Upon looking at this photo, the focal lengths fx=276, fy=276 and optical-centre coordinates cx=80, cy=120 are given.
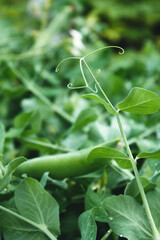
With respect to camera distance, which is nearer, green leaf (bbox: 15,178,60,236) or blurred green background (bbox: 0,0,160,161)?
green leaf (bbox: 15,178,60,236)

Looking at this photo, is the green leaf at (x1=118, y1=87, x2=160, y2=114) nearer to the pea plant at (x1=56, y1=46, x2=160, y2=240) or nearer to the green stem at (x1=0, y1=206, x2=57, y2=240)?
the pea plant at (x1=56, y1=46, x2=160, y2=240)

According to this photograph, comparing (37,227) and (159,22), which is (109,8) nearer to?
(159,22)

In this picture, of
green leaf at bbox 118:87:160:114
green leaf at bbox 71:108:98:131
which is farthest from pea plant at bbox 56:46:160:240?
green leaf at bbox 71:108:98:131

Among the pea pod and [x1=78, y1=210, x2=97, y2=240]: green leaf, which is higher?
the pea pod

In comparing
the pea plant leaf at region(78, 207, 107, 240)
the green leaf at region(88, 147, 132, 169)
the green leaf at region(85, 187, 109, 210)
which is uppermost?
the green leaf at region(88, 147, 132, 169)

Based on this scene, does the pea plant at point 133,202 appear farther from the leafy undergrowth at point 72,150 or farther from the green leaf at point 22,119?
the green leaf at point 22,119

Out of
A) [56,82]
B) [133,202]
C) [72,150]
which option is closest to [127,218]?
[133,202]
